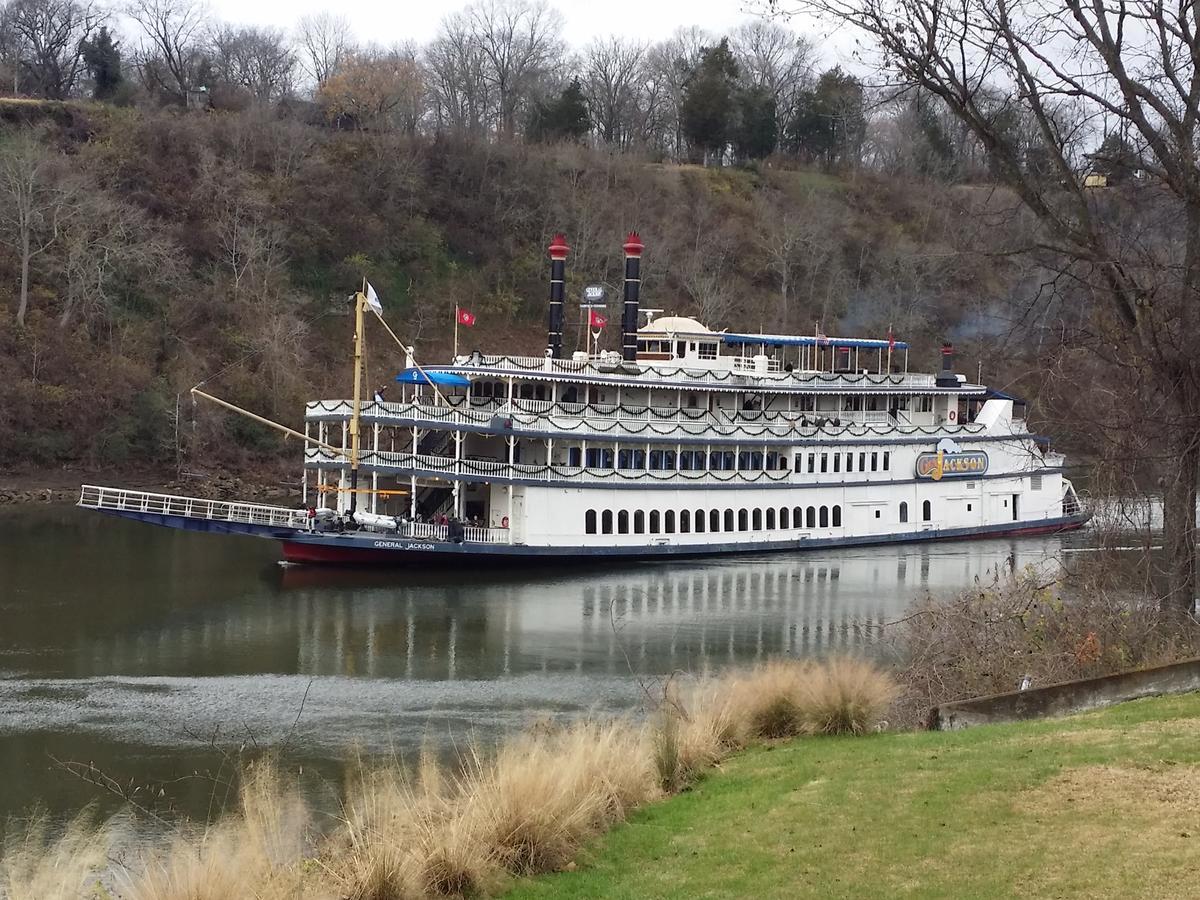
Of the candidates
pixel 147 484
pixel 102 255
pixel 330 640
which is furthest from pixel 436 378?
pixel 102 255

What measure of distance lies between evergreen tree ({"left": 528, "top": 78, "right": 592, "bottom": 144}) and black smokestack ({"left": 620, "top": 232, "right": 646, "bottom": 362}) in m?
48.5

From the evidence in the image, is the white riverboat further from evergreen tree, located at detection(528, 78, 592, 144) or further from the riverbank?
evergreen tree, located at detection(528, 78, 592, 144)

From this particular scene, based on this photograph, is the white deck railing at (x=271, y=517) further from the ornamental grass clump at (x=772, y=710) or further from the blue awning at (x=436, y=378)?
the ornamental grass clump at (x=772, y=710)

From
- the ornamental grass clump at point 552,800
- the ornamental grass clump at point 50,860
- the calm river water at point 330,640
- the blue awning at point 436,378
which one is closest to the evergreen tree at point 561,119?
the blue awning at point 436,378

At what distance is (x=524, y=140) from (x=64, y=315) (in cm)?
3769

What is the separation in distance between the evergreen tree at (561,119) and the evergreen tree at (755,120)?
11.2 m

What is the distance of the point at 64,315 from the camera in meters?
54.1

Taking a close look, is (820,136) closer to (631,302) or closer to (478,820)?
(631,302)

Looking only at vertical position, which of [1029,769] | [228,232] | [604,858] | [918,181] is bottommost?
[604,858]

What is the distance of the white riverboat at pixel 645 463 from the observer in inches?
1312

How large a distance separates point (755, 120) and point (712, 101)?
3.68 m

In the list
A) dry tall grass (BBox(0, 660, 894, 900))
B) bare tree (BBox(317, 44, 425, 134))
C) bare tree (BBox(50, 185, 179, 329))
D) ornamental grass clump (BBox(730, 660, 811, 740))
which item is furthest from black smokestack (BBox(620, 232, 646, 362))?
bare tree (BBox(317, 44, 425, 134))

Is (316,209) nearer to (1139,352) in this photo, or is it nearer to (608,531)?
(608,531)

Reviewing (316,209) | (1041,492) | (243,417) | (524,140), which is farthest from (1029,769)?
(524,140)
